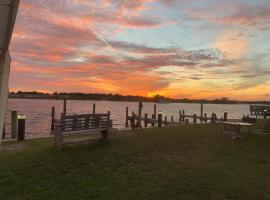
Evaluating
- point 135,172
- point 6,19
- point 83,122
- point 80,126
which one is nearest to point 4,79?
point 6,19

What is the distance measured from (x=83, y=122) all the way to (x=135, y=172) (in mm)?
4476

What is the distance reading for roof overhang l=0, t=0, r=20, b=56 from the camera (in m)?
2.47

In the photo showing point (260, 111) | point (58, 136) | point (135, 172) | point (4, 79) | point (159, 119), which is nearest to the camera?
point (4, 79)

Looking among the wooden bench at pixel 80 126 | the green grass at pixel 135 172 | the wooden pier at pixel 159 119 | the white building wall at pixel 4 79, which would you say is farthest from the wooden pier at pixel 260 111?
the white building wall at pixel 4 79

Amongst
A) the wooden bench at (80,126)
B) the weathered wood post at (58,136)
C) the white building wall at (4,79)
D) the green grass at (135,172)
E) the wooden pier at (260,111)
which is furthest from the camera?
the wooden pier at (260,111)

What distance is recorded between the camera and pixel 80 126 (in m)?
11.8

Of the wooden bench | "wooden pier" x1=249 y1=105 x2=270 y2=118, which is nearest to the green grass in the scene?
the wooden bench

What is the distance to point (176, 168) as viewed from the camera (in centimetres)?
888

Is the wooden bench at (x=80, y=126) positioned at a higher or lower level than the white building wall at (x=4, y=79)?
→ lower

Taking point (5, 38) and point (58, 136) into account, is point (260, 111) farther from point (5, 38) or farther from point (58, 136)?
point (5, 38)

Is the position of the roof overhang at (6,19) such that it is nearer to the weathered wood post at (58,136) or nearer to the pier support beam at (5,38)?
the pier support beam at (5,38)

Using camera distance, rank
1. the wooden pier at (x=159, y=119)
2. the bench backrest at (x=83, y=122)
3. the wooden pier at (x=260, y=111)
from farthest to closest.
Result: 1. the wooden pier at (x=260, y=111)
2. the wooden pier at (x=159, y=119)
3. the bench backrest at (x=83, y=122)

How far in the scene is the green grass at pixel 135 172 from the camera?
6629mm

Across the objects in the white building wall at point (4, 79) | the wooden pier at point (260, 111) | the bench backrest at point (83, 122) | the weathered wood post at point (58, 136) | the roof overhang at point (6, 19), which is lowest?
the weathered wood post at point (58, 136)
